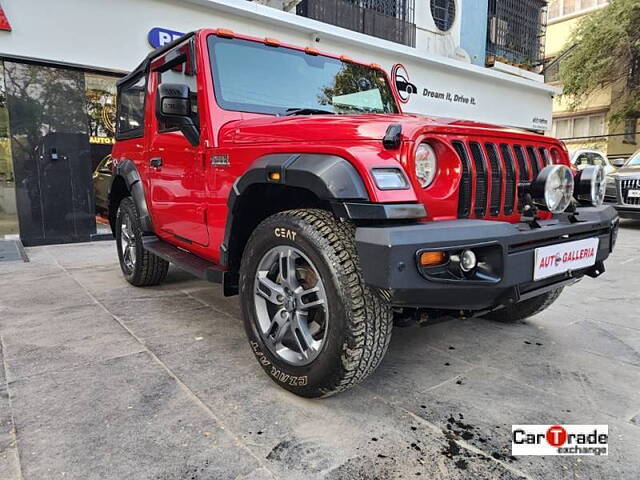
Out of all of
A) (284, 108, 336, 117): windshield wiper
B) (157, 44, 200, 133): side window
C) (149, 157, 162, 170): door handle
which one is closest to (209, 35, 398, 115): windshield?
(284, 108, 336, 117): windshield wiper

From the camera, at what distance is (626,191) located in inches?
337

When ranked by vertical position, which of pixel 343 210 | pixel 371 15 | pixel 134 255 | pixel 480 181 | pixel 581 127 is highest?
pixel 371 15

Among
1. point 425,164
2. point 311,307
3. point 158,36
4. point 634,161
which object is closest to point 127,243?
point 311,307

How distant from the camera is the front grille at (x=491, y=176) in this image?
6.98 feet

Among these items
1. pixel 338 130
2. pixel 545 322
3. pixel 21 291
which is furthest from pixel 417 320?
pixel 21 291

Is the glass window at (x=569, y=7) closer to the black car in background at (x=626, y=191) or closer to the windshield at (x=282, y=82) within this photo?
the black car in background at (x=626, y=191)

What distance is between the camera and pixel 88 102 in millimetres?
7598

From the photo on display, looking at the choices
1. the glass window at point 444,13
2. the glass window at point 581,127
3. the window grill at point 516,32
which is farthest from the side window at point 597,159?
the glass window at point 581,127

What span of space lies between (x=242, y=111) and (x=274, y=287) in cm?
124

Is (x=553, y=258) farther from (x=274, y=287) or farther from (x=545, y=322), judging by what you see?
(x=545, y=322)

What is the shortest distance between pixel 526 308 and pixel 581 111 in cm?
2430

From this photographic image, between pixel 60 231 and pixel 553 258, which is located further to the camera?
pixel 60 231

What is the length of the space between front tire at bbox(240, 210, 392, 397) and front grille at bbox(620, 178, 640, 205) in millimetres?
8539

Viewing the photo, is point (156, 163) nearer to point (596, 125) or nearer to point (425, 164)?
point (425, 164)
